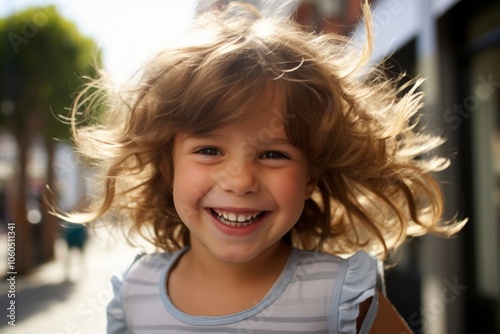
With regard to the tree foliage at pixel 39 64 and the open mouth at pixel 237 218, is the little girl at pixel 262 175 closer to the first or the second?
the open mouth at pixel 237 218

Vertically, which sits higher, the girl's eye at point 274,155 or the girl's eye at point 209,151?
the girl's eye at point 209,151

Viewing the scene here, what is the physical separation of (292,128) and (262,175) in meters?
0.14

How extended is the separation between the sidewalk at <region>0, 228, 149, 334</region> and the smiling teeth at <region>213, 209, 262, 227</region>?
805mm

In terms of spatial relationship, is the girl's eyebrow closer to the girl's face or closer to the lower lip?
the girl's face

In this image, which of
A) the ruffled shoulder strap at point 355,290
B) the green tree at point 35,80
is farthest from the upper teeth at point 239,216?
the green tree at point 35,80

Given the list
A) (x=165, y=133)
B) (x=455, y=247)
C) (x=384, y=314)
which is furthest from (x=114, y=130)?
(x=455, y=247)

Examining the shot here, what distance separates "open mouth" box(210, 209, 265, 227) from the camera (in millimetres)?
1328

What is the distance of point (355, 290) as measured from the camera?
1326mm

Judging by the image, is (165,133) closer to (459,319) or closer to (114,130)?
(114,130)

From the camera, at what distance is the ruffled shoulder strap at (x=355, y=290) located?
4.29 feet

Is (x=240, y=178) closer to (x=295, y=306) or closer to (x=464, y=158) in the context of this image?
(x=295, y=306)

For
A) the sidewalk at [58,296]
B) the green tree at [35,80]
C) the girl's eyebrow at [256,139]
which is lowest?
the sidewalk at [58,296]

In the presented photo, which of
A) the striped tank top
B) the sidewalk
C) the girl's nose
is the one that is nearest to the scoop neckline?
the striped tank top

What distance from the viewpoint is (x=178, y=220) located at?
1.74 m
